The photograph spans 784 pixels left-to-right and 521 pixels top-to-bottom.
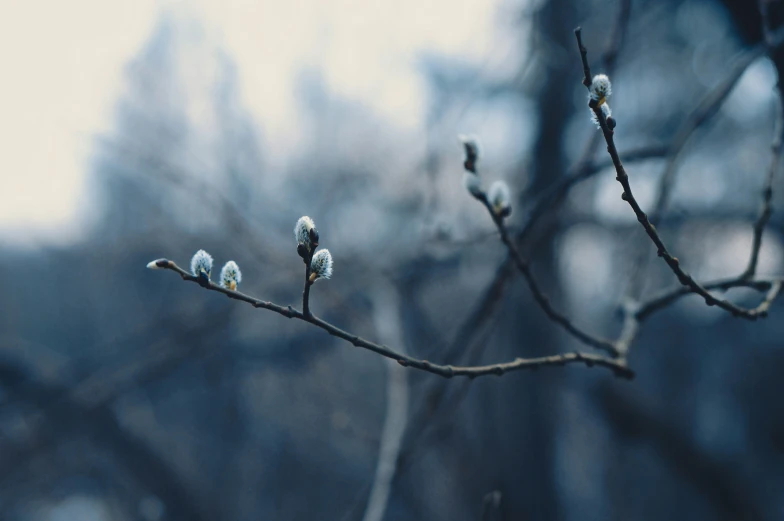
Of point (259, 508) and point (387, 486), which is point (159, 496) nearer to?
point (387, 486)

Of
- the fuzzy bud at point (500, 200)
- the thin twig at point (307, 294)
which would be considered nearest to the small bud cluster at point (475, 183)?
the fuzzy bud at point (500, 200)

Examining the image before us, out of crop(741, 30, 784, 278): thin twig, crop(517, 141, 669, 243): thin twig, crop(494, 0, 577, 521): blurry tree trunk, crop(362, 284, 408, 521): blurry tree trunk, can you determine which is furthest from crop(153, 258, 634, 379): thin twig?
crop(494, 0, 577, 521): blurry tree trunk

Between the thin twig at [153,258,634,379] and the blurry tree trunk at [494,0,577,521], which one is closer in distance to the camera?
the thin twig at [153,258,634,379]

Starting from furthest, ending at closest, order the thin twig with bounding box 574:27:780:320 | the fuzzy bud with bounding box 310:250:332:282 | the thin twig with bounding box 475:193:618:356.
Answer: the thin twig with bounding box 475:193:618:356
the fuzzy bud with bounding box 310:250:332:282
the thin twig with bounding box 574:27:780:320

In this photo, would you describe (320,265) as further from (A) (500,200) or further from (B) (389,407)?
(B) (389,407)

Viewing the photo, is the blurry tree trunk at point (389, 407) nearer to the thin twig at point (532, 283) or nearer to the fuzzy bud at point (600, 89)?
the thin twig at point (532, 283)

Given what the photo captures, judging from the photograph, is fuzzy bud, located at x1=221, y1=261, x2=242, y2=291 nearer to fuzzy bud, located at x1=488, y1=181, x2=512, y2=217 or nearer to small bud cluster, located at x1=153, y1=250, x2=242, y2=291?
small bud cluster, located at x1=153, y1=250, x2=242, y2=291

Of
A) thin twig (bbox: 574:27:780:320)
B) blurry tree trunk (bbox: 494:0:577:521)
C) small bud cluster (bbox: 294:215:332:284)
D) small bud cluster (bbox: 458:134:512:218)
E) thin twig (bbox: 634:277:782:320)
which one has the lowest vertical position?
small bud cluster (bbox: 294:215:332:284)
